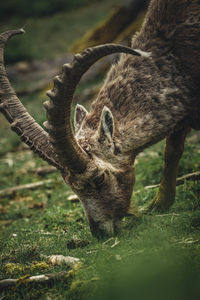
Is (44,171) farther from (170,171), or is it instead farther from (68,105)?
(68,105)

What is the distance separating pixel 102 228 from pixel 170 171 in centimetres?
161

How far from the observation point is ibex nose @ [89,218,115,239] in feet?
14.4

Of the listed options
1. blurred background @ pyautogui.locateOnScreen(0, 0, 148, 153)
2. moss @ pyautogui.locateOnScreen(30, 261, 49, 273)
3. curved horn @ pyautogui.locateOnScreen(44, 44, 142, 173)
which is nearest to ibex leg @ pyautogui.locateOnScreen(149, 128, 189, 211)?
curved horn @ pyautogui.locateOnScreen(44, 44, 142, 173)

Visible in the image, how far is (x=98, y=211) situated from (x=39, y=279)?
1.21 m

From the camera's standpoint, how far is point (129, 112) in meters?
4.59

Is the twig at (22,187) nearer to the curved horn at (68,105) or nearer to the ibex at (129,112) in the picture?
the ibex at (129,112)

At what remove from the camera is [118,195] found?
4477 mm

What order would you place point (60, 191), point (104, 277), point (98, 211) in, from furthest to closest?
point (60, 191)
point (98, 211)
point (104, 277)

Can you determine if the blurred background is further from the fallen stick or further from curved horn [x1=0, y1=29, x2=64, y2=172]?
the fallen stick

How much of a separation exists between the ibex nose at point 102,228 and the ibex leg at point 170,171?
111 centimetres

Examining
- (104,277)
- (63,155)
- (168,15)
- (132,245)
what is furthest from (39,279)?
(168,15)

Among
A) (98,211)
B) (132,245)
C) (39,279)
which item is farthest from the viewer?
(98,211)

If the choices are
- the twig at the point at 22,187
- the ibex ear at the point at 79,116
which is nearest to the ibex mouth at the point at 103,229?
the ibex ear at the point at 79,116

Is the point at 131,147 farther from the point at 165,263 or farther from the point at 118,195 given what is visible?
the point at 165,263
